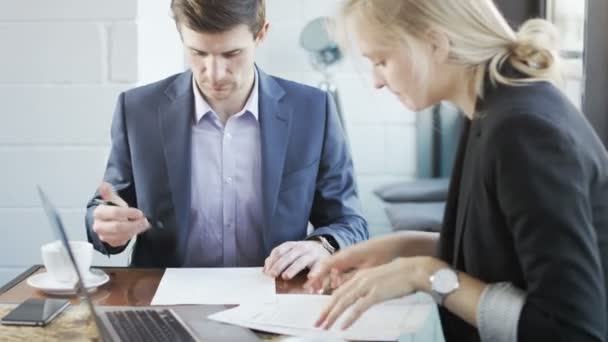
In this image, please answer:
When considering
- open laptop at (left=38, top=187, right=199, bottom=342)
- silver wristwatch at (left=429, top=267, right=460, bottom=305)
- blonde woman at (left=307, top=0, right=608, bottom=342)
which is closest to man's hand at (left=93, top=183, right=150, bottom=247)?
open laptop at (left=38, top=187, right=199, bottom=342)

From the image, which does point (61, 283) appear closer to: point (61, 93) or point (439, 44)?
point (439, 44)

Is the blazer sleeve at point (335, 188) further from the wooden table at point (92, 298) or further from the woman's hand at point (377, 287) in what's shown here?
the woman's hand at point (377, 287)

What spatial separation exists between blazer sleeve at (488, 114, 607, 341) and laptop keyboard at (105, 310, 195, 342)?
47cm

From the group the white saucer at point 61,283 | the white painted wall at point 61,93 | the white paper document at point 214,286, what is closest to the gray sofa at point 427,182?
the white painted wall at point 61,93

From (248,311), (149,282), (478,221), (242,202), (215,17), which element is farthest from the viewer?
(242,202)

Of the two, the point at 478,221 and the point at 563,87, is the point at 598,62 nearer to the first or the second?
the point at 563,87

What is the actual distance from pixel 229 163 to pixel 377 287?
2.54 ft

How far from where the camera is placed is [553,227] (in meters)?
1.03

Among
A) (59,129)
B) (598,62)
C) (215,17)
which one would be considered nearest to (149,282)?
(215,17)

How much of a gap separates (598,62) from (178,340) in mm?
1524

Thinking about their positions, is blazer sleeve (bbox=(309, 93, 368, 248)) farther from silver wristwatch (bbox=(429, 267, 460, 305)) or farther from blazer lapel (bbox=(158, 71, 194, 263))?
silver wristwatch (bbox=(429, 267, 460, 305))

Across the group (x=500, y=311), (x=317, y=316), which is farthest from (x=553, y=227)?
(x=317, y=316)

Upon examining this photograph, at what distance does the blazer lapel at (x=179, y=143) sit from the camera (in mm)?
1798

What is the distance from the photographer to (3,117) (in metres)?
2.36
